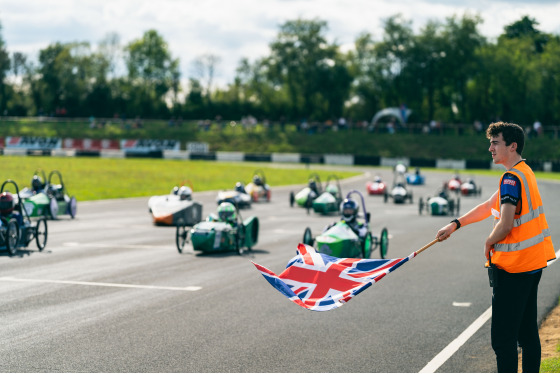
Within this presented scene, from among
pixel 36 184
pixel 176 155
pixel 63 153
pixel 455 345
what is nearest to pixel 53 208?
pixel 36 184

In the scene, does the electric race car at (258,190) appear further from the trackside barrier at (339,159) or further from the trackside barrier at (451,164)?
the trackside barrier at (339,159)

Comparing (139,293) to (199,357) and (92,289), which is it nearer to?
(92,289)

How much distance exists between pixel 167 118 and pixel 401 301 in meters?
A: 85.0

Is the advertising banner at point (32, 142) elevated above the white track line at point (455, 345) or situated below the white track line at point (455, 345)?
above

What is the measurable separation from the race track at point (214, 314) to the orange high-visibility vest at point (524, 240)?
6.10ft

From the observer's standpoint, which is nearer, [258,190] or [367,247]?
[367,247]

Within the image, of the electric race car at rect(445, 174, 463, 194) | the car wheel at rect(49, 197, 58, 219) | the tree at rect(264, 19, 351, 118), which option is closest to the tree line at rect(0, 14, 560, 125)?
the tree at rect(264, 19, 351, 118)

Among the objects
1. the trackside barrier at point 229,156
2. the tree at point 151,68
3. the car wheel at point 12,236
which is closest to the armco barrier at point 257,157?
the trackside barrier at point 229,156

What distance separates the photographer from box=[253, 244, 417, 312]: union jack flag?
7012mm

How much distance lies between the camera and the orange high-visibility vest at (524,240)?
611cm

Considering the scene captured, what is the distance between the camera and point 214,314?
993cm

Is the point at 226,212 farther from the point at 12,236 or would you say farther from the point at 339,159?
the point at 339,159

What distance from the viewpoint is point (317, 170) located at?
2256 inches

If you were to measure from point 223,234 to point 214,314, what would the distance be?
5565 mm
